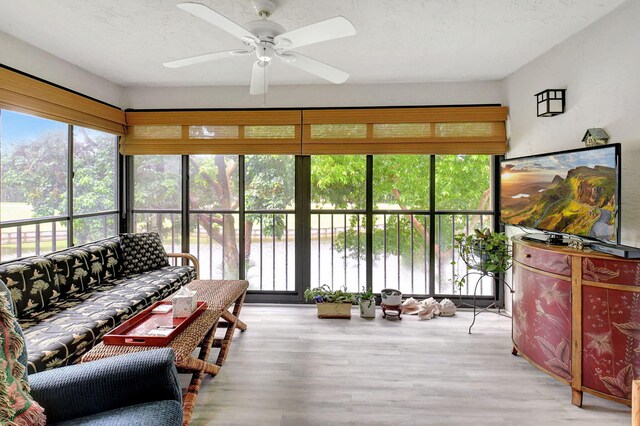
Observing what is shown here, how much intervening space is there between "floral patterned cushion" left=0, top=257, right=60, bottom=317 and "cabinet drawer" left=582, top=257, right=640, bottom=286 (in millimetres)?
3523

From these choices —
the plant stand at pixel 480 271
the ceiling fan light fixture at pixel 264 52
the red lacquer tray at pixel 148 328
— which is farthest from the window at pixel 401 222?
the red lacquer tray at pixel 148 328

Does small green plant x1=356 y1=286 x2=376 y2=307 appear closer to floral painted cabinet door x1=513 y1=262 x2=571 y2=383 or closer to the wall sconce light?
floral painted cabinet door x1=513 y1=262 x2=571 y2=383

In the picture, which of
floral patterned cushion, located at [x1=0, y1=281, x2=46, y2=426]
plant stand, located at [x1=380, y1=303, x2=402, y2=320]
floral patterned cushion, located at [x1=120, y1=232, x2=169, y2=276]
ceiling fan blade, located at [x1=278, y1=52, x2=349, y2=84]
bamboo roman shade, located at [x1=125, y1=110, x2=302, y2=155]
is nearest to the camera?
floral patterned cushion, located at [x1=0, y1=281, x2=46, y2=426]

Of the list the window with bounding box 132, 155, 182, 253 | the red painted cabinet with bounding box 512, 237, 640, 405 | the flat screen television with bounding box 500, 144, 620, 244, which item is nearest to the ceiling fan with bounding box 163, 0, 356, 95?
the flat screen television with bounding box 500, 144, 620, 244

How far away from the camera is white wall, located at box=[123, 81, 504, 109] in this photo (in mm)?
3598

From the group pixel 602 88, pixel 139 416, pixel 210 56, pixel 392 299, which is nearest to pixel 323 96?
pixel 210 56

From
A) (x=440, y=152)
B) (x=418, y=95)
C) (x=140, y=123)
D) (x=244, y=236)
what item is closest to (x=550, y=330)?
(x=440, y=152)

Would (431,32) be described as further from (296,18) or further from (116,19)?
(116,19)

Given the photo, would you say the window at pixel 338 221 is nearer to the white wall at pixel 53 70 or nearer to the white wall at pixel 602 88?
the white wall at pixel 602 88

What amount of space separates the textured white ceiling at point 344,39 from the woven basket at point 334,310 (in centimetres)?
235

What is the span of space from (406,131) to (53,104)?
331 centimetres

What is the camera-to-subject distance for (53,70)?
9.69ft

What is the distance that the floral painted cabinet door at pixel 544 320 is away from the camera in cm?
210

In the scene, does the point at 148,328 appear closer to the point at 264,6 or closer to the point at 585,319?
the point at 264,6
